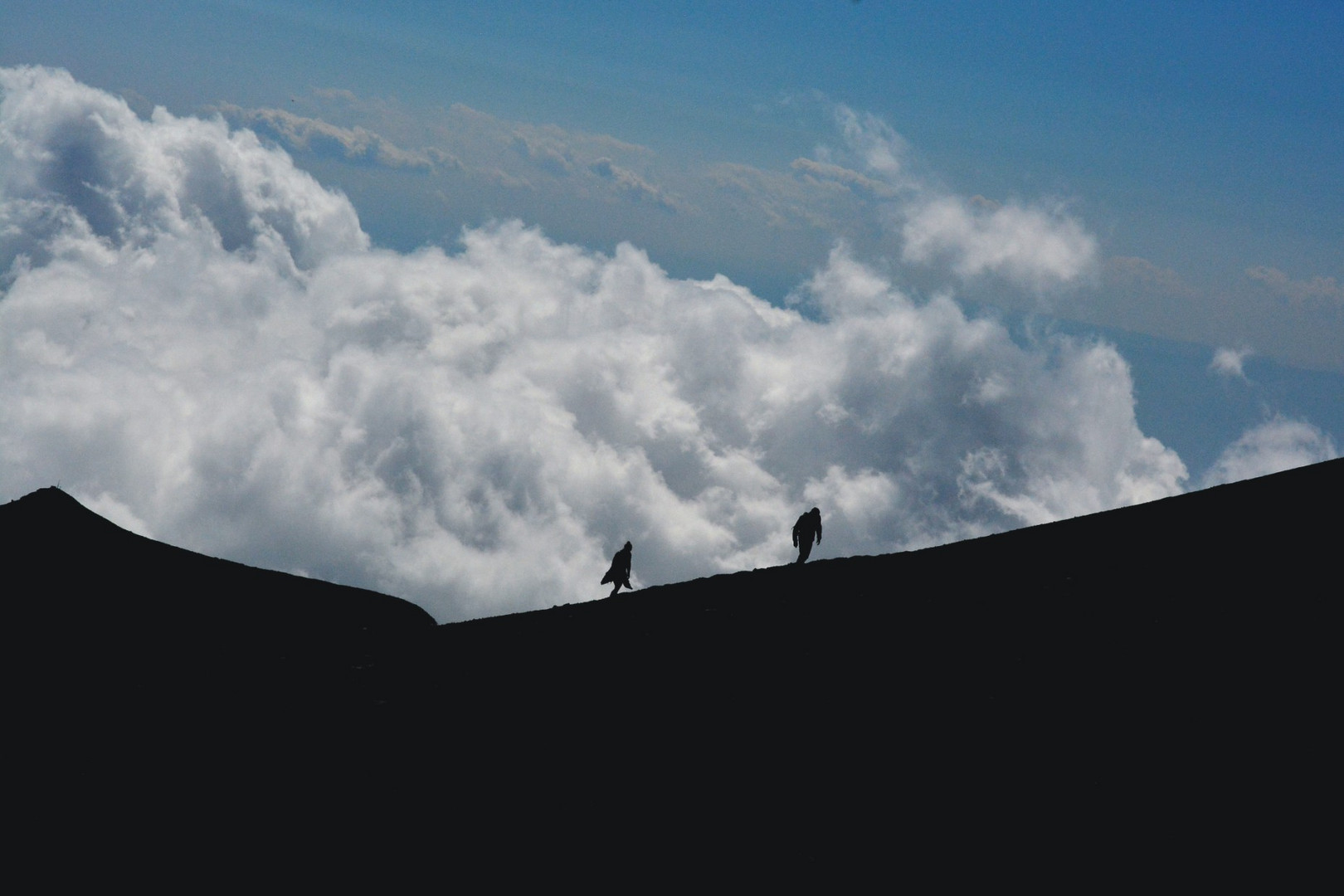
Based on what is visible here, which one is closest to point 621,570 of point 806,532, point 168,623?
point 806,532

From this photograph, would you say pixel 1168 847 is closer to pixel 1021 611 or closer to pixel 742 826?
pixel 742 826

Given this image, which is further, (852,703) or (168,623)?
(168,623)

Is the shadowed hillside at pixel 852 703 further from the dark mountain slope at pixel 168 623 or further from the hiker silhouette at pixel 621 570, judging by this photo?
the hiker silhouette at pixel 621 570

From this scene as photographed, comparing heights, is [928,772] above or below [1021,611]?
below

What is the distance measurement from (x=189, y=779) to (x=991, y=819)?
12.7 m

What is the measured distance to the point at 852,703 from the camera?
603 inches

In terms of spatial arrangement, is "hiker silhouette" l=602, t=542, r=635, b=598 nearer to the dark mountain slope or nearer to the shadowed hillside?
the shadowed hillside

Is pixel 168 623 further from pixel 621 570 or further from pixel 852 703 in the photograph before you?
pixel 852 703

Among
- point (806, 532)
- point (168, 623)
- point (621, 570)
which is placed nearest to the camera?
point (806, 532)

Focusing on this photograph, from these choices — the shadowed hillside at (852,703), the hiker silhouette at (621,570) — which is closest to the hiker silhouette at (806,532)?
the shadowed hillside at (852,703)

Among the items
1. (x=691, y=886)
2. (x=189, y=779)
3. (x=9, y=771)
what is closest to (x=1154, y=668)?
(x=691, y=886)

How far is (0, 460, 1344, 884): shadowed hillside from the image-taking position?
36.3 ft

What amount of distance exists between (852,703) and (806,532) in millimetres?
11621

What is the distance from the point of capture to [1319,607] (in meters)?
14.3
